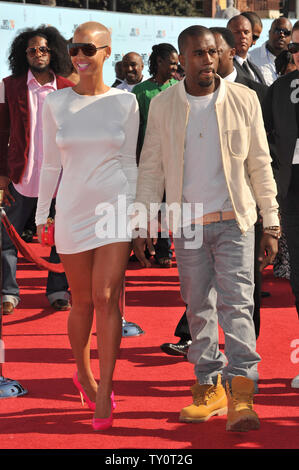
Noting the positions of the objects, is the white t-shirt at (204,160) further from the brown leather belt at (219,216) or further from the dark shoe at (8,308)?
the dark shoe at (8,308)

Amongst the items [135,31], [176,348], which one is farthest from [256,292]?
[135,31]

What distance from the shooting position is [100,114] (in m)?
4.47

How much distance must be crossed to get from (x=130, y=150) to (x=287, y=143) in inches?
45.8

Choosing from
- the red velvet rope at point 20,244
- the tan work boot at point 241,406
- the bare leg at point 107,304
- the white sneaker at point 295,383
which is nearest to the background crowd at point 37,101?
the white sneaker at point 295,383

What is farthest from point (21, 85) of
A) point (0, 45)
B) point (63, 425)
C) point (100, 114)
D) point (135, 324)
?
point (0, 45)

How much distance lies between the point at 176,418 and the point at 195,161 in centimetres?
141

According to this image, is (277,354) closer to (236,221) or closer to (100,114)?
(236,221)

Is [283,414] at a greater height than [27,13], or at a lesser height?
lesser

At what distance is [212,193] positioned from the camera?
451 cm

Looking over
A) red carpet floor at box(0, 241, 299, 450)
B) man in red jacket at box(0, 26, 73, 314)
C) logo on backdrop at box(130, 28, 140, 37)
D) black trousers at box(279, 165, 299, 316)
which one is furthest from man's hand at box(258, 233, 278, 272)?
logo on backdrop at box(130, 28, 140, 37)

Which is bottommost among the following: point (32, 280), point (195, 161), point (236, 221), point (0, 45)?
point (32, 280)

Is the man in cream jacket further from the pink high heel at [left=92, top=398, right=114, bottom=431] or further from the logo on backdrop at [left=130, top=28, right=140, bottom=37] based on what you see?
the logo on backdrop at [left=130, top=28, right=140, bottom=37]
